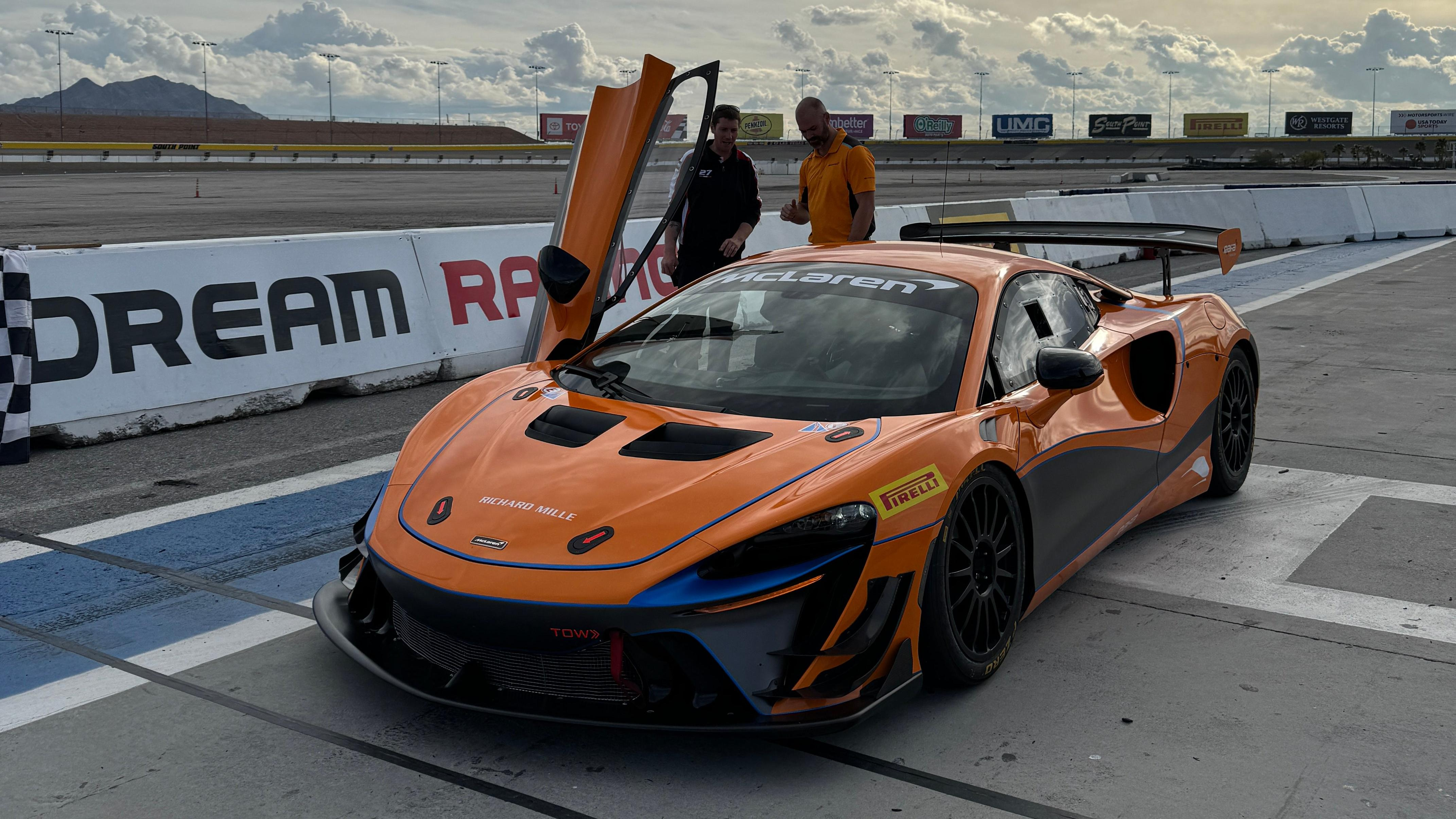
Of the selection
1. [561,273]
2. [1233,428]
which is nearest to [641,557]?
[561,273]

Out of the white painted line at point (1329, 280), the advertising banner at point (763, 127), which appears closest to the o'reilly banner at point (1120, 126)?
the advertising banner at point (763, 127)

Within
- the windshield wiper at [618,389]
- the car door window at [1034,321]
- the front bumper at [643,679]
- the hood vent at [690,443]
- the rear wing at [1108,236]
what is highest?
the rear wing at [1108,236]

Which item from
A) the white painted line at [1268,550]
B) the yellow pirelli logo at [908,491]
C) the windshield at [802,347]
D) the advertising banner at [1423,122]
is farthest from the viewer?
the advertising banner at [1423,122]

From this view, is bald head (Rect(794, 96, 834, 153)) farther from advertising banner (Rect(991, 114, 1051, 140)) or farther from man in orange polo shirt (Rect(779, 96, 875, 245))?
advertising banner (Rect(991, 114, 1051, 140))

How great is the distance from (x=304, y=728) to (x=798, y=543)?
1.39 m

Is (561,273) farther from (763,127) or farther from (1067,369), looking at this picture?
(763,127)

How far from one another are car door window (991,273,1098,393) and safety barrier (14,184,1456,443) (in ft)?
12.3

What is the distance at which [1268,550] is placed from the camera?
187 inches

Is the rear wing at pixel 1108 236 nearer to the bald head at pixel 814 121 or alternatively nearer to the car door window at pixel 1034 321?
the car door window at pixel 1034 321

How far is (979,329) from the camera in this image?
12.8ft

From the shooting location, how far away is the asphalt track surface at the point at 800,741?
286 cm

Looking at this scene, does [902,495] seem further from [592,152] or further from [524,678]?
[592,152]

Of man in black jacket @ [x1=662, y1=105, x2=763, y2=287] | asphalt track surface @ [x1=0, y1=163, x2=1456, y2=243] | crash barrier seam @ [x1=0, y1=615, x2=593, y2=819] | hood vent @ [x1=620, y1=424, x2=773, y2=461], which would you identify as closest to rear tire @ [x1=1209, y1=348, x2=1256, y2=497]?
asphalt track surface @ [x1=0, y1=163, x2=1456, y2=243]

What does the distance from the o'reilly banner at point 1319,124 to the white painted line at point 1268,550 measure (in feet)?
406
